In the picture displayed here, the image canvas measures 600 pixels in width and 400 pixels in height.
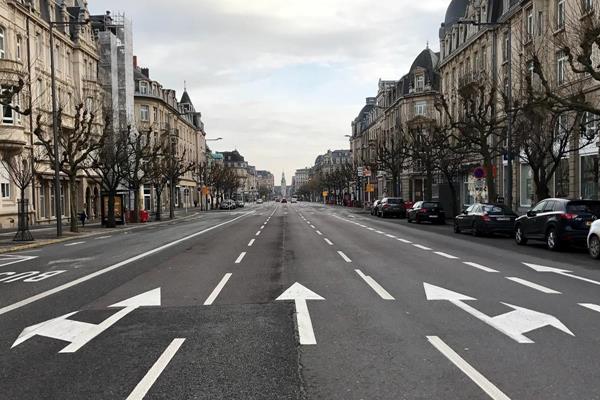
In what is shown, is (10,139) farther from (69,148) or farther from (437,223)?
(437,223)

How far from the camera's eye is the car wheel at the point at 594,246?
46.7 feet

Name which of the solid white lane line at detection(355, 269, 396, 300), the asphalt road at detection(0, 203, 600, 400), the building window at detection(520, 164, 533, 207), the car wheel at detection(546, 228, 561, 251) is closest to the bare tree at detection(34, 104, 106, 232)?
the asphalt road at detection(0, 203, 600, 400)

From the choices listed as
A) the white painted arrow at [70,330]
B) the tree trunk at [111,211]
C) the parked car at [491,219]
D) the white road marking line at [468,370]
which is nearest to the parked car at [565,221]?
the parked car at [491,219]

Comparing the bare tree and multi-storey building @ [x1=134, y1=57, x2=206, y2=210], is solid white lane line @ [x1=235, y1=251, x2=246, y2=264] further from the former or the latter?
multi-storey building @ [x1=134, y1=57, x2=206, y2=210]

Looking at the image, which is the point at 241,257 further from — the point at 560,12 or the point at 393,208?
the point at 393,208

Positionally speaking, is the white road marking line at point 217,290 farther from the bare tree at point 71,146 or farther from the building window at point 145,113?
the building window at point 145,113

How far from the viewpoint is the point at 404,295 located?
8898 mm

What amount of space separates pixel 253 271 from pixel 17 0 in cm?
3031

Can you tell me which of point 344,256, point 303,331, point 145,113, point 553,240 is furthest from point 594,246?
point 145,113

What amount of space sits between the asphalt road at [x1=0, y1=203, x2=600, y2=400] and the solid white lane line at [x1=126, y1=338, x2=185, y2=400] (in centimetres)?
2

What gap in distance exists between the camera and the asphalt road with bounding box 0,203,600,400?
4.71 m

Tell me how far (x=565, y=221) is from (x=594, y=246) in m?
1.71

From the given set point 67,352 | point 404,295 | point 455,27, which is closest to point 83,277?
point 67,352

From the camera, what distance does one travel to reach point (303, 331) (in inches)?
258
